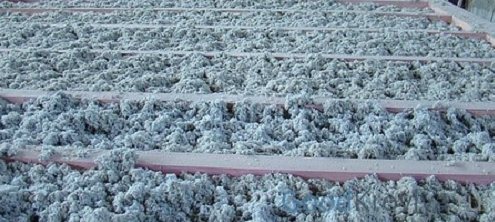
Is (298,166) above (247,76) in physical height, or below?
below

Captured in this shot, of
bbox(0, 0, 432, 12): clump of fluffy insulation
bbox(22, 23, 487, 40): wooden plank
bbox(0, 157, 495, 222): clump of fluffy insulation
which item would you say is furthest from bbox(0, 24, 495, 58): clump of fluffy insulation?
bbox(0, 157, 495, 222): clump of fluffy insulation

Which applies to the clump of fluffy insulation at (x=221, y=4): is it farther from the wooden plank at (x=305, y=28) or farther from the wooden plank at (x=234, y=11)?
the wooden plank at (x=305, y=28)

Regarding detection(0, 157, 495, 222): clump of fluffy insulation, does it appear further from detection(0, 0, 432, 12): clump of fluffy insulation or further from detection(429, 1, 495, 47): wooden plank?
detection(0, 0, 432, 12): clump of fluffy insulation

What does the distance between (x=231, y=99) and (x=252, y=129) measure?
0.77 ft

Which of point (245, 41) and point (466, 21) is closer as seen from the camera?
point (245, 41)

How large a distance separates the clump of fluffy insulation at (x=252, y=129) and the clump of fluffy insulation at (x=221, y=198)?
166mm

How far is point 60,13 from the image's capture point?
3.43m

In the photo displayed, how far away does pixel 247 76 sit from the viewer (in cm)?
239

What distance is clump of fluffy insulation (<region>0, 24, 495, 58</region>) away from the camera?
275cm

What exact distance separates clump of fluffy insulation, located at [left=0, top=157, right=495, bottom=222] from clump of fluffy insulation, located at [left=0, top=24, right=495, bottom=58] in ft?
4.20

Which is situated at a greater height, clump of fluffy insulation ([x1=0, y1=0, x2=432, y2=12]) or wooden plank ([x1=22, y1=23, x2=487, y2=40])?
clump of fluffy insulation ([x1=0, y1=0, x2=432, y2=12])

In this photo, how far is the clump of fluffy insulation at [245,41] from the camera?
275cm

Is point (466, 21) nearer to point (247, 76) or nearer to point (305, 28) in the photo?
point (305, 28)

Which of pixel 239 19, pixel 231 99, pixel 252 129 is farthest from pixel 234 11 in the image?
pixel 252 129
